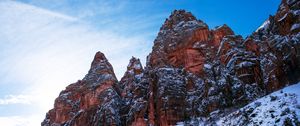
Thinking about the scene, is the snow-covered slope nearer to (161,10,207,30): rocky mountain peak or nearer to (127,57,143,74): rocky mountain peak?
(161,10,207,30): rocky mountain peak

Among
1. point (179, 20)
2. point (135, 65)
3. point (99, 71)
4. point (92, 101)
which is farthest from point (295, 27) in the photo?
point (99, 71)

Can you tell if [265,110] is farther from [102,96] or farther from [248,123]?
[102,96]

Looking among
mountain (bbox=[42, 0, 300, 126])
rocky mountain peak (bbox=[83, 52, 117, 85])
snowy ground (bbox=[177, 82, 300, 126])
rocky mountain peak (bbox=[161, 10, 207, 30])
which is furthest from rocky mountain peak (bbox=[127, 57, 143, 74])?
snowy ground (bbox=[177, 82, 300, 126])

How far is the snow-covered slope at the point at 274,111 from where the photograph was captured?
5894 cm

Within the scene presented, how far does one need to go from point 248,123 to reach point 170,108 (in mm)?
30268

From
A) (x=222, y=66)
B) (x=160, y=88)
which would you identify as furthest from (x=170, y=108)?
(x=222, y=66)

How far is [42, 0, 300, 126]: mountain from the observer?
241ft

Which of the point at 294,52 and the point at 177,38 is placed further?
the point at 177,38

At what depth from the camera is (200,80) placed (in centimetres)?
9612

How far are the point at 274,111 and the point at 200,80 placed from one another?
3434cm

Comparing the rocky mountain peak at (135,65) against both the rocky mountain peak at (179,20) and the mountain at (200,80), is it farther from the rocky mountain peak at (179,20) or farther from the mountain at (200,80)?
the rocky mountain peak at (179,20)

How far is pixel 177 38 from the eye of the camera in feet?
367

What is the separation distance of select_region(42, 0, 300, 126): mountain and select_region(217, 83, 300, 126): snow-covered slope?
172mm

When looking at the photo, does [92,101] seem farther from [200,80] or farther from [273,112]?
[273,112]
